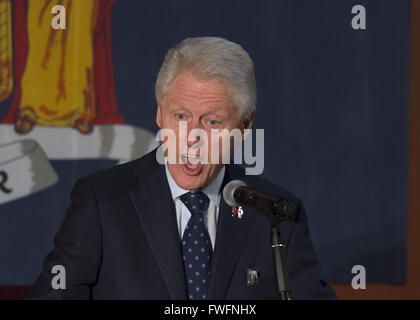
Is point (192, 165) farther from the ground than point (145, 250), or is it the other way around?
point (192, 165)

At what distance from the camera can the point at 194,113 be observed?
5.26ft

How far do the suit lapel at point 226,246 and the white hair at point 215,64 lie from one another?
0.26 m

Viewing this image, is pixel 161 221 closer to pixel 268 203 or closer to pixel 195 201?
pixel 195 201

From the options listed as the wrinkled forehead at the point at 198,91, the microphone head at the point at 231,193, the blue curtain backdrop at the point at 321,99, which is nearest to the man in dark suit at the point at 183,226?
the wrinkled forehead at the point at 198,91

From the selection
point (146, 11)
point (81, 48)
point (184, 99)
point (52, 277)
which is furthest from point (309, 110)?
point (52, 277)

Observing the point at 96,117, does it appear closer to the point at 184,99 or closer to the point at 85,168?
the point at 85,168

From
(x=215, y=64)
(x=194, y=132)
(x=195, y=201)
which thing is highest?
(x=215, y=64)

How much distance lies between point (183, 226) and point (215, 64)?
0.41m

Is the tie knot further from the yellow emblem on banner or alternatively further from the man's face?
the yellow emblem on banner

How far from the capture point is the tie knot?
170 centimetres

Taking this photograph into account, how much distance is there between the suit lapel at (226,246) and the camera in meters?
1.60

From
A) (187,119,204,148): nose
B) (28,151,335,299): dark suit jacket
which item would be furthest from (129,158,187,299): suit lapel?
(187,119,204,148): nose

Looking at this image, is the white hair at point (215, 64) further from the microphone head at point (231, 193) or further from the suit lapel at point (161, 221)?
the microphone head at point (231, 193)

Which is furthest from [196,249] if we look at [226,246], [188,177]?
[188,177]
